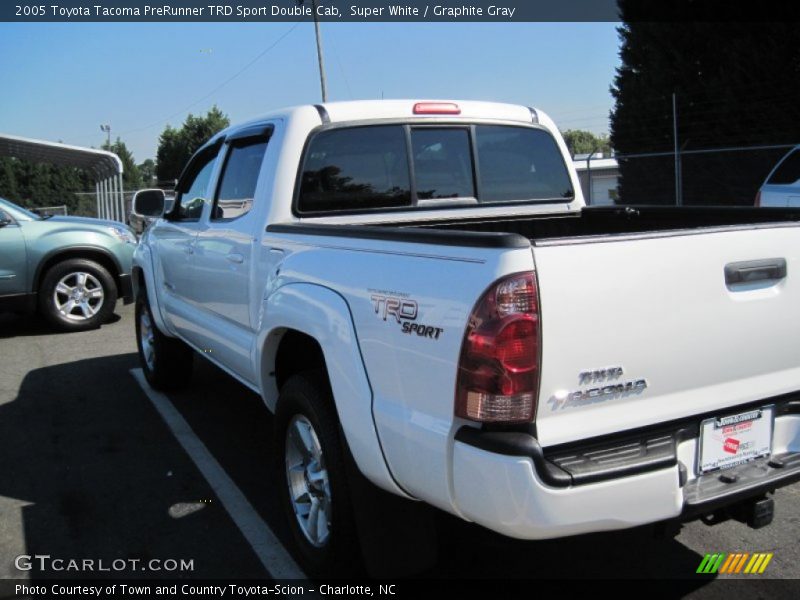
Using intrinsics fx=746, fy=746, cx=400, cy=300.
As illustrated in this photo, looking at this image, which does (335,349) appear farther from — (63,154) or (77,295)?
(63,154)

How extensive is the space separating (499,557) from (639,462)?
4.27 ft

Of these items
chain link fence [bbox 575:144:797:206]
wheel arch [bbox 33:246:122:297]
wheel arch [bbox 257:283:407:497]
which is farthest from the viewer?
chain link fence [bbox 575:144:797:206]

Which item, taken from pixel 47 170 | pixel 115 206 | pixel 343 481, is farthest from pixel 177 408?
pixel 47 170

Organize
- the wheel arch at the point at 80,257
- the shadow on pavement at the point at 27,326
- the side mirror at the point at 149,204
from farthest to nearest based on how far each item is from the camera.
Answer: the shadow on pavement at the point at 27,326, the wheel arch at the point at 80,257, the side mirror at the point at 149,204

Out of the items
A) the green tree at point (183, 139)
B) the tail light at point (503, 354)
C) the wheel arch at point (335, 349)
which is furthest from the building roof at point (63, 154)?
the green tree at point (183, 139)

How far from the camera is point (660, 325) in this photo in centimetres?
235

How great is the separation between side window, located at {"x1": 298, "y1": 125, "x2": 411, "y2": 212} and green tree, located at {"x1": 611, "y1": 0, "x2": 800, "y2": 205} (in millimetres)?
13718

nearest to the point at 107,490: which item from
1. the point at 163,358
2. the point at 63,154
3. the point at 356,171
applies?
the point at 163,358

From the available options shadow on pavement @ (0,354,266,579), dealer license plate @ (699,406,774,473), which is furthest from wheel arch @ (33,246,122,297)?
dealer license plate @ (699,406,774,473)

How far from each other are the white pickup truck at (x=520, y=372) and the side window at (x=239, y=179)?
323mm

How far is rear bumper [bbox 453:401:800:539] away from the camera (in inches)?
85.4

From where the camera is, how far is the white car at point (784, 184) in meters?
9.97

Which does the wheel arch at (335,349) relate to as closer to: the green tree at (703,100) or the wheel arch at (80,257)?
the wheel arch at (80,257)

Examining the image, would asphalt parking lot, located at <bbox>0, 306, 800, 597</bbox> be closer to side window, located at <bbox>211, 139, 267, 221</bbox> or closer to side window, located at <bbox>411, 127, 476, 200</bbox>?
side window, located at <bbox>211, 139, 267, 221</bbox>
